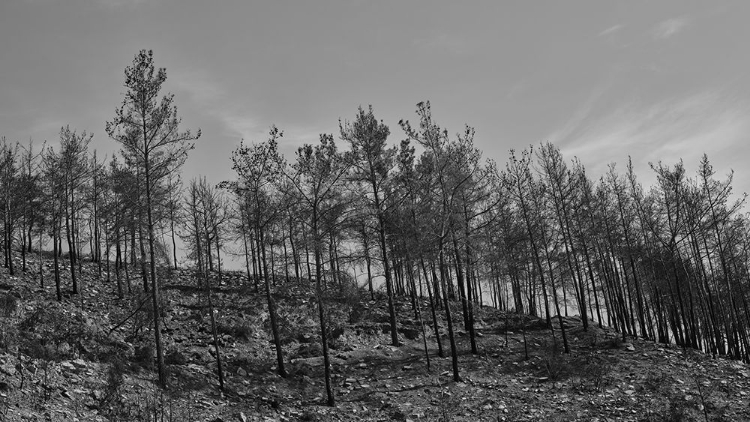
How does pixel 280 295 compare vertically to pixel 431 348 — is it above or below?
above

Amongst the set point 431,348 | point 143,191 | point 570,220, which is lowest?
point 431,348

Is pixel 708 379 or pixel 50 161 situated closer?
pixel 708 379

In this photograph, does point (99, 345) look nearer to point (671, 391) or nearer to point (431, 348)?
point (431, 348)

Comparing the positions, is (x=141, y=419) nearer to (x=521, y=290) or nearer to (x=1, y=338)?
(x=1, y=338)

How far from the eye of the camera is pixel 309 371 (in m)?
19.1

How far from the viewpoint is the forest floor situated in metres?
13.1

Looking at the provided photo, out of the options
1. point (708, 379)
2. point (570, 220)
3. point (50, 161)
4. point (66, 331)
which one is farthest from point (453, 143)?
point (50, 161)

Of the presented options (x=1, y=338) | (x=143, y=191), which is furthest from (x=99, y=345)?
(x=143, y=191)

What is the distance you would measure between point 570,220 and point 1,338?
85.2ft

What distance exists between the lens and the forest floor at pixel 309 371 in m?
13.1

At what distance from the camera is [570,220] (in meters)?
26.3

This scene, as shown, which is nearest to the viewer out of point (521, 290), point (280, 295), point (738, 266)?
point (738, 266)

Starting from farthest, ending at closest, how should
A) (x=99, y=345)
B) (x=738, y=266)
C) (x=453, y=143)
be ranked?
(x=738, y=266)
(x=453, y=143)
(x=99, y=345)

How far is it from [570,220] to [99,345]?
2382 cm
